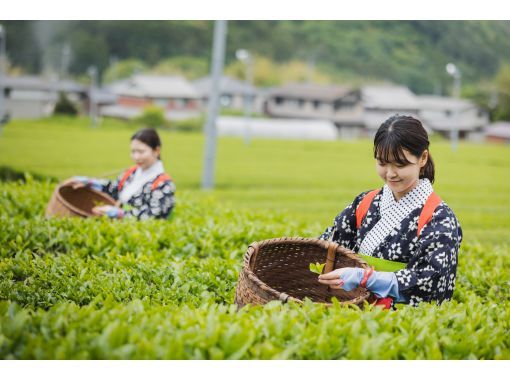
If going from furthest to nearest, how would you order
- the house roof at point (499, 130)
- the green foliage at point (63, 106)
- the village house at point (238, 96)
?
the village house at point (238, 96), the green foliage at point (63, 106), the house roof at point (499, 130)

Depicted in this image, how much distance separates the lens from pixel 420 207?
→ 322cm

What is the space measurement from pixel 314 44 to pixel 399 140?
40.1m

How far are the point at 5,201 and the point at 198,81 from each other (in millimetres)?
37439

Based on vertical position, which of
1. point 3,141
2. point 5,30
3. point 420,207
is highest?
A: point 5,30

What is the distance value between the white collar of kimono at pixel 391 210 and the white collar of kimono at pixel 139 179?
7.97ft

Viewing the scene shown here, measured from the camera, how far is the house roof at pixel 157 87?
39406 millimetres

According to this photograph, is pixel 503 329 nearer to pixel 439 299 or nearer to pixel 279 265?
pixel 439 299

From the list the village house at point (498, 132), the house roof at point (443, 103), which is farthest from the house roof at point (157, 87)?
the village house at point (498, 132)

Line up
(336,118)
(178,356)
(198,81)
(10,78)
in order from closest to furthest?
(178,356) → (10,78) → (336,118) → (198,81)

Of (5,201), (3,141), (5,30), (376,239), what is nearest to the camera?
(376,239)

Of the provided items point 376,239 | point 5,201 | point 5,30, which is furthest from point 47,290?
point 5,30

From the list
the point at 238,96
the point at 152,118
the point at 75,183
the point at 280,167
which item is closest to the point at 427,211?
the point at 75,183

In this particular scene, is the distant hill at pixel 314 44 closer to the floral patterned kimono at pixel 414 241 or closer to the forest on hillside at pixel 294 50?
the forest on hillside at pixel 294 50

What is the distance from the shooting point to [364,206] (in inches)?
136
